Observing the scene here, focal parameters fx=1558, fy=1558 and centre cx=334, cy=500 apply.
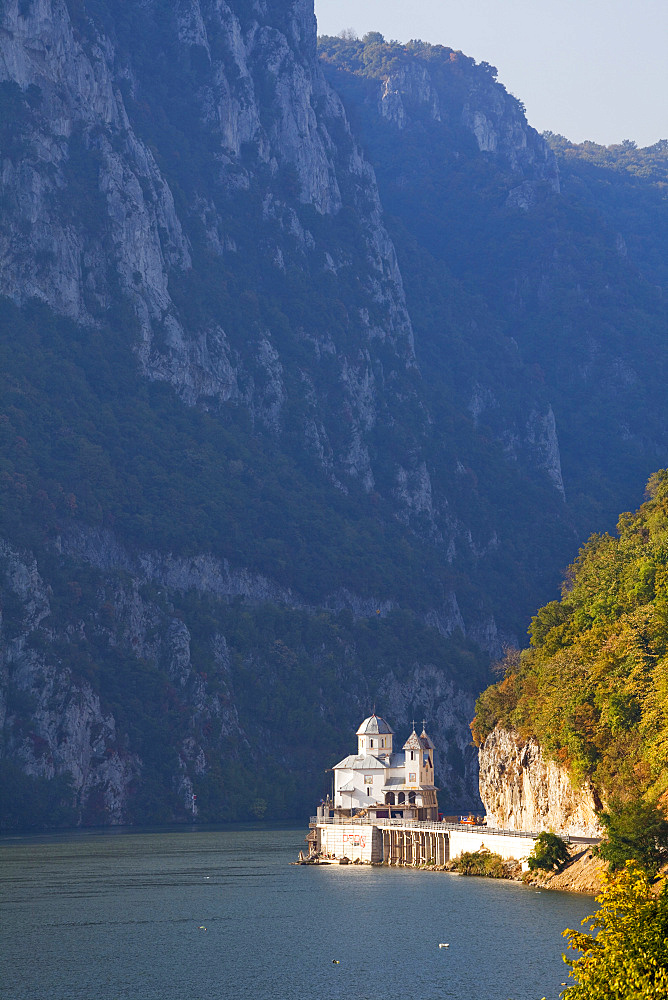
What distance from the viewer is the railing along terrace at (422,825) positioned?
121m

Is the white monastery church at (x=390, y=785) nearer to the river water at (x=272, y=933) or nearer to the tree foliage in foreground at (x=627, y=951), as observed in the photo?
the river water at (x=272, y=933)

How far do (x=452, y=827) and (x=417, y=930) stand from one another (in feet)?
127

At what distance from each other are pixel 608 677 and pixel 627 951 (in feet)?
223

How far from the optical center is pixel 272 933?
93500 millimetres

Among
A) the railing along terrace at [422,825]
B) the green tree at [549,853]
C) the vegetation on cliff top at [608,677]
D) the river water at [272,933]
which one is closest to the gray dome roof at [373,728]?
the railing along terrace at [422,825]

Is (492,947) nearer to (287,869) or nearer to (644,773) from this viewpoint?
(644,773)

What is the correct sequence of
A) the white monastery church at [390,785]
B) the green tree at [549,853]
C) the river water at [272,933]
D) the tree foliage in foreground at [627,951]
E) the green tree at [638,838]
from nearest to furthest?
the tree foliage in foreground at [627,951] → the river water at [272,933] → the green tree at [638,838] → the green tree at [549,853] → the white monastery church at [390,785]

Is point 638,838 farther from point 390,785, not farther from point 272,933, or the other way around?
point 390,785

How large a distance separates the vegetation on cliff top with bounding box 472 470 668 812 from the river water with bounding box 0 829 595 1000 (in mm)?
10362

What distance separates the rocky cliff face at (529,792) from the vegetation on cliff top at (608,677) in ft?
5.33

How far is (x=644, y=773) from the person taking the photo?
103875 millimetres

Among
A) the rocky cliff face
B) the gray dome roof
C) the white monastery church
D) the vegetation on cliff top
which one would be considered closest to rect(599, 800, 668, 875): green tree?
the vegetation on cliff top

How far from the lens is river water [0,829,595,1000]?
76.9 m

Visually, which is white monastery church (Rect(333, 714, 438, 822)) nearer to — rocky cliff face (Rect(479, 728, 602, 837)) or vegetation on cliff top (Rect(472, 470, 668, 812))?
vegetation on cliff top (Rect(472, 470, 668, 812))
